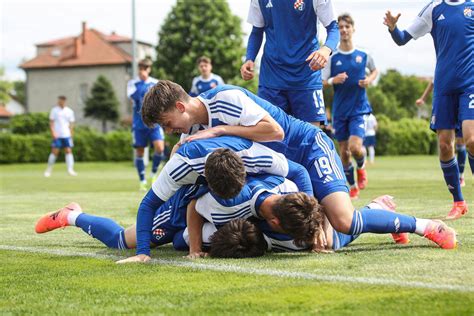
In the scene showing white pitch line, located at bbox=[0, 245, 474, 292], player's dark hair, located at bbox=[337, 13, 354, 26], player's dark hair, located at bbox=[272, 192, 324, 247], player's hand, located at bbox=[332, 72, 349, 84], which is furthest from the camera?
player's dark hair, located at bbox=[337, 13, 354, 26]

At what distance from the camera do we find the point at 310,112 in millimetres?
8055

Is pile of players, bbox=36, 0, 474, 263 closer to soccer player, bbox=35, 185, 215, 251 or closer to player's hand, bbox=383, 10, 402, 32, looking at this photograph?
soccer player, bbox=35, 185, 215, 251

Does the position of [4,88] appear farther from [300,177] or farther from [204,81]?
[300,177]

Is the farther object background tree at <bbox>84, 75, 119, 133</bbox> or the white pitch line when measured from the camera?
background tree at <bbox>84, 75, 119, 133</bbox>

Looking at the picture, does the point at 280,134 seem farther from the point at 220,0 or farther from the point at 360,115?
the point at 220,0

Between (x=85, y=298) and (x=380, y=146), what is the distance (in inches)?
1704

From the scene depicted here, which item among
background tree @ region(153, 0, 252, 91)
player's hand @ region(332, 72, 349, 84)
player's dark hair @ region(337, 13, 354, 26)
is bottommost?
player's hand @ region(332, 72, 349, 84)

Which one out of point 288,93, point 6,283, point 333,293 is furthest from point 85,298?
point 288,93

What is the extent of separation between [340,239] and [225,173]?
135 centimetres

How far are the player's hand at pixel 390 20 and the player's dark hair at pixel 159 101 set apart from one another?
3.28 meters

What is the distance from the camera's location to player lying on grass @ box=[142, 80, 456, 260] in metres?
5.26

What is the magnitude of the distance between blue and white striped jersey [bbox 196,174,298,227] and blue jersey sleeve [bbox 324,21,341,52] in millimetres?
2566

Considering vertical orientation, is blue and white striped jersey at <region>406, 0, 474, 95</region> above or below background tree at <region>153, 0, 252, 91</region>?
below

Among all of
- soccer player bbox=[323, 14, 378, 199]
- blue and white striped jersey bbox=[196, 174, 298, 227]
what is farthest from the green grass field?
soccer player bbox=[323, 14, 378, 199]
